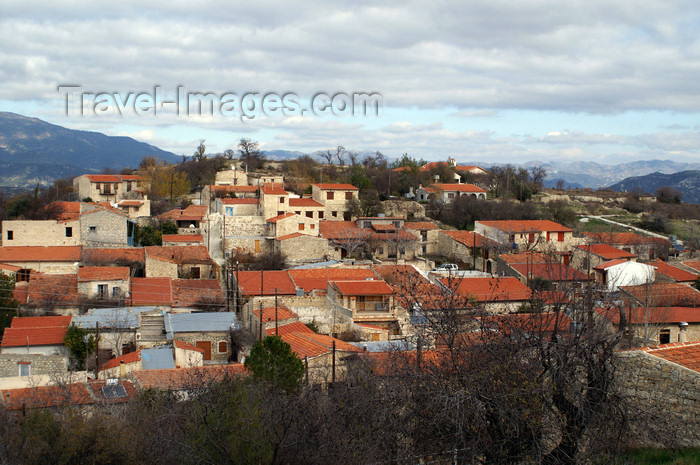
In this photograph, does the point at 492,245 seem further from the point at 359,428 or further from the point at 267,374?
the point at 359,428

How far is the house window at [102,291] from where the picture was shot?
2638cm

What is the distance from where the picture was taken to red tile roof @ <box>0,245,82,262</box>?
1178 inches

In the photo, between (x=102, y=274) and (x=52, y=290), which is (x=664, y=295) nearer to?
(x=102, y=274)

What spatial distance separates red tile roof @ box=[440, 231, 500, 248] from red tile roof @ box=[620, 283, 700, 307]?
10.5 meters

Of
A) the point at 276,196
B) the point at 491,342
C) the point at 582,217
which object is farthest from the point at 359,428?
the point at 582,217

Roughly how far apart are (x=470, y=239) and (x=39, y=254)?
23.8m

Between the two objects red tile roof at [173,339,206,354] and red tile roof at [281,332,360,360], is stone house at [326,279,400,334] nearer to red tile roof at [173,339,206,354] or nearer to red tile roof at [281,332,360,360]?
red tile roof at [281,332,360,360]

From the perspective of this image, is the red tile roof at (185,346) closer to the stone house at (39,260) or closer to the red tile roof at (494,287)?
the red tile roof at (494,287)

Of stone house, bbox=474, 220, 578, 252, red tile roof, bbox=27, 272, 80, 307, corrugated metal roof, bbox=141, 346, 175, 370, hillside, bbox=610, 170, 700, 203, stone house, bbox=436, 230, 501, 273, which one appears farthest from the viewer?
hillside, bbox=610, 170, 700, 203

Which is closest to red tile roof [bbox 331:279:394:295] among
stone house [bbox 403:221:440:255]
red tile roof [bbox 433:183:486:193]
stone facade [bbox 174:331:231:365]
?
stone facade [bbox 174:331:231:365]

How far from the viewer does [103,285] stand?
2655 centimetres

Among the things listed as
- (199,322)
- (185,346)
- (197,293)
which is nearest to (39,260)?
(197,293)

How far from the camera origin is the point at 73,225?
33719 millimetres

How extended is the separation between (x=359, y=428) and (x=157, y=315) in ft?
57.3
